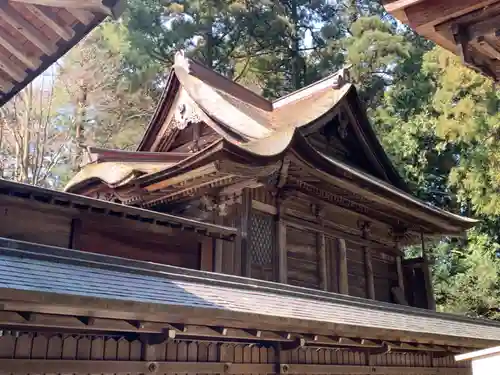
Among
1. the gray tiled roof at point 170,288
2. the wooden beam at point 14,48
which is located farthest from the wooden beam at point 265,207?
the wooden beam at point 14,48

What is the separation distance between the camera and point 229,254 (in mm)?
8672

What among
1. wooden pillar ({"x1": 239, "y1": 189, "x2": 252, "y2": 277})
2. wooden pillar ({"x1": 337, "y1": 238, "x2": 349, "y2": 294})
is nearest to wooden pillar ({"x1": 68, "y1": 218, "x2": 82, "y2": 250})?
wooden pillar ({"x1": 239, "y1": 189, "x2": 252, "y2": 277})

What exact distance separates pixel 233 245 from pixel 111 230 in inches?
78.0

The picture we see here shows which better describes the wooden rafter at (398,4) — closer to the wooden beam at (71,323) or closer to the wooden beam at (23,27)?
the wooden beam at (23,27)

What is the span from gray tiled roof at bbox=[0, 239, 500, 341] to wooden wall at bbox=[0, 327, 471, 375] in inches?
19.8

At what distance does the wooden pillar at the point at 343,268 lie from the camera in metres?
10.4

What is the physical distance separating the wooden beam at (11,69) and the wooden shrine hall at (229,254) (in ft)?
4.72

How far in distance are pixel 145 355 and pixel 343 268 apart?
6097mm

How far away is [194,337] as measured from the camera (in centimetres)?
550

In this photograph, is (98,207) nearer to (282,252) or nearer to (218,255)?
(218,255)

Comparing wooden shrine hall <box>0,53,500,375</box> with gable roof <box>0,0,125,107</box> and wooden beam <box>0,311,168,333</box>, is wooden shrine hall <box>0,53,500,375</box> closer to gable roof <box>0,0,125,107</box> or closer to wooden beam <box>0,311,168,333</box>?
wooden beam <box>0,311,168,333</box>

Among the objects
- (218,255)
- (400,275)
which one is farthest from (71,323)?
(400,275)

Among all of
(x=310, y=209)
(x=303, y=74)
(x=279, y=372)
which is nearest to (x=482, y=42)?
(x=279, y=372)

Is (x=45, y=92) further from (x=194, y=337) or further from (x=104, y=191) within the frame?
(x=194, y=337)
